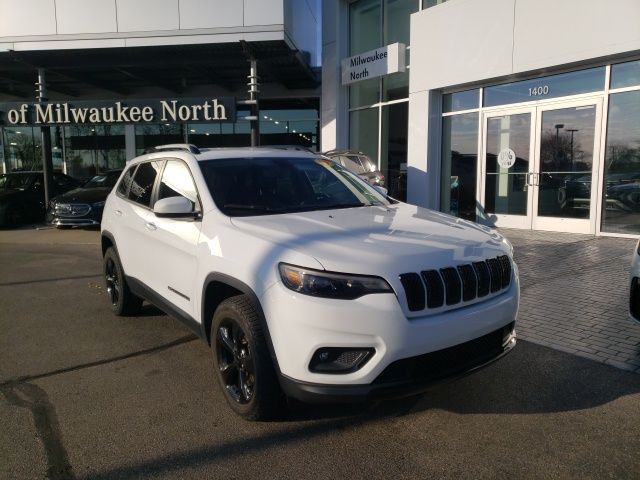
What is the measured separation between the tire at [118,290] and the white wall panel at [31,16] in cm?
1119

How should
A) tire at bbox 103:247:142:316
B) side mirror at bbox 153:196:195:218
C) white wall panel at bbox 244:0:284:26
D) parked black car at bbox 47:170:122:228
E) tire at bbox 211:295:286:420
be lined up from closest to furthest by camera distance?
tire at bbox 211:295:286:420 < side mirror at bbox 153:196:195:218 < tire at bbox 103:247:142:316 < parked black car at bbox 47:170:122:228 < white wall panel at bbox 244:0:284:26

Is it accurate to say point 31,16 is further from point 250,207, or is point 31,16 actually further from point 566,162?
point 566,162

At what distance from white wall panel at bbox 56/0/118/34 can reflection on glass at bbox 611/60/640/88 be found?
39.2 feet

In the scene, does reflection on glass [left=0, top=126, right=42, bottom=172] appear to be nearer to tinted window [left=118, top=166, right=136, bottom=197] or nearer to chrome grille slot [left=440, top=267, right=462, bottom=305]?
tinted window [left=118, top=166, right=136, bottom=197]

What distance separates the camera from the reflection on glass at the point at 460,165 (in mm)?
12578

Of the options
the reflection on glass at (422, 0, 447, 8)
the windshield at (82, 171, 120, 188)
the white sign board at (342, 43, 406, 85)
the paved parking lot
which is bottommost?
the paved parking lot

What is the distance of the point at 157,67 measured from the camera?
16500 mm

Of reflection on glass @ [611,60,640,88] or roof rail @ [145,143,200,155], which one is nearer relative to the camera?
roof rail @ [145,143,200,155]

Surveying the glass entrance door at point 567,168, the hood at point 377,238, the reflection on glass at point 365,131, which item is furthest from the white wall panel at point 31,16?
the hood at point 377,238

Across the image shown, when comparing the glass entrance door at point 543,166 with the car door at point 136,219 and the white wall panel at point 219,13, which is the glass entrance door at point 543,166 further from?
the car door at point 136,219

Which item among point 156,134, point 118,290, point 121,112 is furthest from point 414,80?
point 156,134

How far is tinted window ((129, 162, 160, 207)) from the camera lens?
4844 millimetres

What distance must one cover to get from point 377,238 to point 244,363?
1.13 metres

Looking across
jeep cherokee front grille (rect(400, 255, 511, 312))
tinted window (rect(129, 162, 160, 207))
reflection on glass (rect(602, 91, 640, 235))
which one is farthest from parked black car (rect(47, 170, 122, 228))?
jeep cherokee front grille (rect(400, 255, 511, 312))
